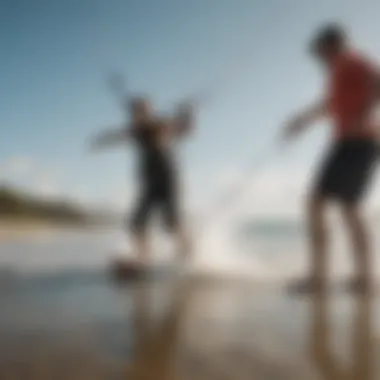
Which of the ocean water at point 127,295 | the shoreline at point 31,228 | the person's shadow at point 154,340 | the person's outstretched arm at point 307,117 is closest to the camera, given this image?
the person's shadow at point 154,340

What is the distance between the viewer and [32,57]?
6.44 feet

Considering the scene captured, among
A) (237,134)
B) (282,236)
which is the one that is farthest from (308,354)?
(237,134)

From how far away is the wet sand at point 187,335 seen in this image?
3.76 feet

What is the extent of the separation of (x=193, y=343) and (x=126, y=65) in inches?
38.0

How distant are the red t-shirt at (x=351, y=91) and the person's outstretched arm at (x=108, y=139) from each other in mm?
633

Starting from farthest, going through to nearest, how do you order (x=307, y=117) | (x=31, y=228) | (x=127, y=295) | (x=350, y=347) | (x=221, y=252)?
(x=31, y=228)
(x=221, y=252)
(x=307, y=117)
(x=127, y=295)
(x=350, y=347)

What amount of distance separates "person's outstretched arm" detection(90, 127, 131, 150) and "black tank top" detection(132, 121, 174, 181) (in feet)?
0.13

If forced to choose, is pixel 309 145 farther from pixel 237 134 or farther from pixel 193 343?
pixel 193 343

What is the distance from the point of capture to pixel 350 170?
1714 mm

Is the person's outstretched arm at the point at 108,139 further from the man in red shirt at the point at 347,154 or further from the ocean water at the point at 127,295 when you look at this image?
the man in red shirt at the point at 347,154

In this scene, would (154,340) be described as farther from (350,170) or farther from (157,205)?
A: (350,170)

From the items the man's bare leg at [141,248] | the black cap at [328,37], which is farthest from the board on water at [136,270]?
the black cap at [328,37]

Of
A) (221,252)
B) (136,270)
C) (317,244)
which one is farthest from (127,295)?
(317,244)

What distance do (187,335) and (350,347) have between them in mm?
340
